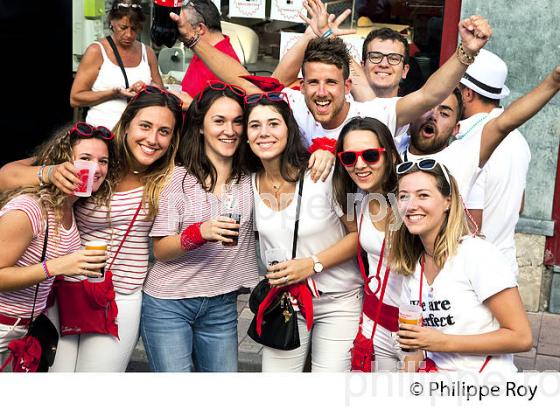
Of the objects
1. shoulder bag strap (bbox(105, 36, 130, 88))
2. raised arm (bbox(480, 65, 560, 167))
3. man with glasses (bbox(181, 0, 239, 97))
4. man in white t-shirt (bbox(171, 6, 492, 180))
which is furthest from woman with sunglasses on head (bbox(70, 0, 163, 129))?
raised arm (bbox(480, 65, 560, 167))

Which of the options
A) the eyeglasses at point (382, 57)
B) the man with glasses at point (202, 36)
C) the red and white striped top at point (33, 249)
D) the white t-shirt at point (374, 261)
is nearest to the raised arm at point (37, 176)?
the red and white striped top at point (33, 249)

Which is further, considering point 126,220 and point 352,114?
point 352,114

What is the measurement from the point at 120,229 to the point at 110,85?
2423 mm

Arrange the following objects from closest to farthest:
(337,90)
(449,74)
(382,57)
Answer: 1. (449,74)
2. (337,90)
3. (382,57)

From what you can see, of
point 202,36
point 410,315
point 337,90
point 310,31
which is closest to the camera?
point 410,315

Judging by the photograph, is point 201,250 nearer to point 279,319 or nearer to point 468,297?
point 279,319

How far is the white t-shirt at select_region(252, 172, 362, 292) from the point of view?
403 centimetres

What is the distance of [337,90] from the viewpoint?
423 centimetres

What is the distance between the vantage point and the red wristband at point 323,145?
4082 mm

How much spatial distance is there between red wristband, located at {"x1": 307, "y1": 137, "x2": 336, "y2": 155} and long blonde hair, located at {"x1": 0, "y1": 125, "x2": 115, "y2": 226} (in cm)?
101

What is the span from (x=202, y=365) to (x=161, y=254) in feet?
2.21

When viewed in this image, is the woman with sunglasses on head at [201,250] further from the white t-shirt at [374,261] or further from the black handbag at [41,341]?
the white t-shirt at [374,261]

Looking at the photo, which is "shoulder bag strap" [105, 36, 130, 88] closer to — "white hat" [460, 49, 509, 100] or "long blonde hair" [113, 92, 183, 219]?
"long blonde hair" [113, 92, 183, 219]

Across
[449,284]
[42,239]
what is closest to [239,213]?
[42,239]
